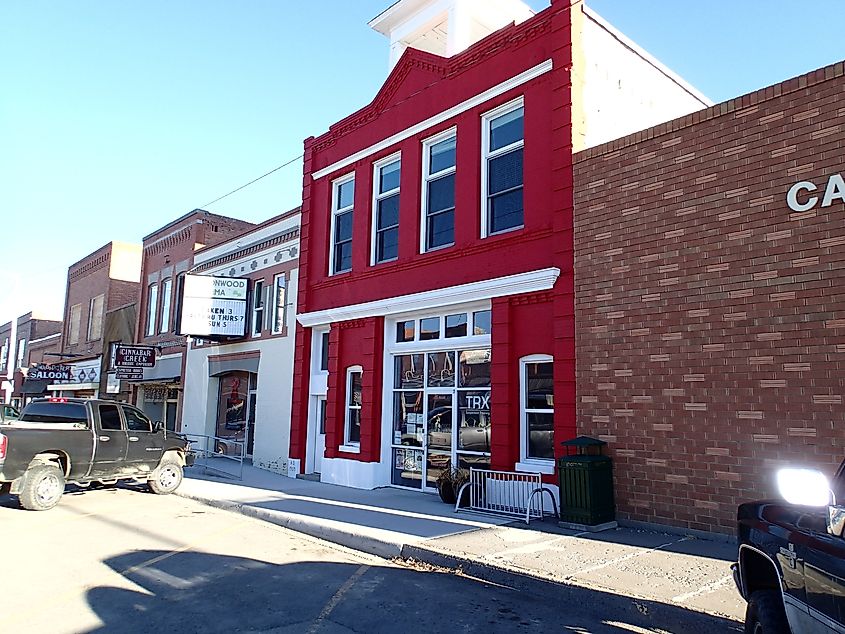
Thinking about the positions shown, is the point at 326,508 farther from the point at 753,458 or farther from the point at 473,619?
the point at 753,458

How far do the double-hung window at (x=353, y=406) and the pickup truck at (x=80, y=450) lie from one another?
12.3ft

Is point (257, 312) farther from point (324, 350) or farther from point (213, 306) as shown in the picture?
point (324, 350)

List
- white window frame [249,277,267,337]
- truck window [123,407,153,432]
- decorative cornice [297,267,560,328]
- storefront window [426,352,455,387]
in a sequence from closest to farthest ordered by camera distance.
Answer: decorative cornice [297,267,560,328], storefront window [426,352,455,387], truck window [123,407,153,432], white window frame [249,277,267,337]

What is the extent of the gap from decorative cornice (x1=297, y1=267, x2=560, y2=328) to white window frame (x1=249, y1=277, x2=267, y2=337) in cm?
381

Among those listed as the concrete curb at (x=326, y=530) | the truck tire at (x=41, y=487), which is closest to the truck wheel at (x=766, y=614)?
the concrete curb at (x=326, y=530)

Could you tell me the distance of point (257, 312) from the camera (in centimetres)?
2094

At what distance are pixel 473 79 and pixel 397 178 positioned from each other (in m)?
3.10

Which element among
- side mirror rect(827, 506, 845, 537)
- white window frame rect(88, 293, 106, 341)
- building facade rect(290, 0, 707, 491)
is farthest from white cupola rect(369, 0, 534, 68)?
white window frame rect(88, 293, 106, 341)

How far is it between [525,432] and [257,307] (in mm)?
11849

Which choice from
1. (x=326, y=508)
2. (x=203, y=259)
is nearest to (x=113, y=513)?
(x=326, y=508)

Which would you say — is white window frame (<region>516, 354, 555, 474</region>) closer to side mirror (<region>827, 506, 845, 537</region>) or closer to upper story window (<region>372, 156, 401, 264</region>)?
upper story window (<region>372, 156, 401, 264</region>)

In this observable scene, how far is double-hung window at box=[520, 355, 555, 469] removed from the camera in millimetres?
11602

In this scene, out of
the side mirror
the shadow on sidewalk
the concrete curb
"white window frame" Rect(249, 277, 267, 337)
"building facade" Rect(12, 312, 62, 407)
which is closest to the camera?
the side mirror

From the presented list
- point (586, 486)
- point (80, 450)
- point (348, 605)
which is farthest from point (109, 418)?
point (586, 486)
